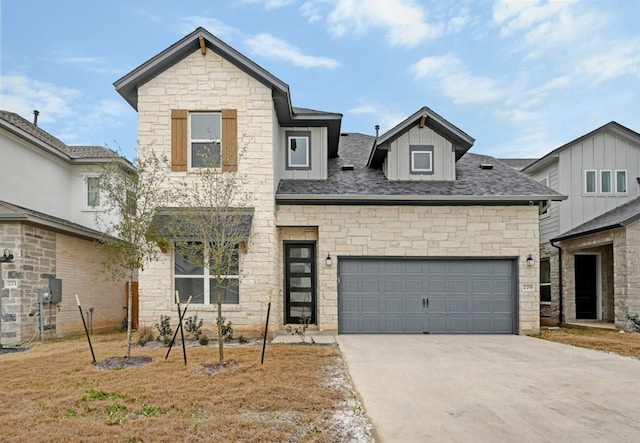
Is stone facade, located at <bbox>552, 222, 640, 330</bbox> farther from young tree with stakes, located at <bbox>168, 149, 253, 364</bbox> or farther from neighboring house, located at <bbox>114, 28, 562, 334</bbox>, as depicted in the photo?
young tree with stakes, located at <bbox>168, 149, 253, 364</bbox>

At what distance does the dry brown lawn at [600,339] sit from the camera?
11.1 meters

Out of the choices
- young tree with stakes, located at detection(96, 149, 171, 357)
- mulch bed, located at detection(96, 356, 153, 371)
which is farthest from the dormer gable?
mulch bed, located at detection(96, 356, 153, 371)

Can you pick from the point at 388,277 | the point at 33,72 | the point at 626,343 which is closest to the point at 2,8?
the point at 33,72

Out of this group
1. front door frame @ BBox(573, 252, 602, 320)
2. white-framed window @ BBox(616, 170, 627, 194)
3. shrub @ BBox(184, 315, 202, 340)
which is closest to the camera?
shrub @ BBox(184, 315, 202, 340)

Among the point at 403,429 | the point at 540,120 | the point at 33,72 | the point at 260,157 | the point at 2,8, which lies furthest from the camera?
the point at 540,120

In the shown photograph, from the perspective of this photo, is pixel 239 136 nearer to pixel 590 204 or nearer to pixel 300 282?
pixel 300 282

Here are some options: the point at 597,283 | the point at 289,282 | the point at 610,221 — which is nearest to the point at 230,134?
the point at 289,282

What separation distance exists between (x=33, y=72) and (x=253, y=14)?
1071 cm

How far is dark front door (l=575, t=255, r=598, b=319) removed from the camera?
17.9 m

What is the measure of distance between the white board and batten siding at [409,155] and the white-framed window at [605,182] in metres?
6.62

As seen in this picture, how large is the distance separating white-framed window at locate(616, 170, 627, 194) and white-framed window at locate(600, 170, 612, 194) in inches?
10.3

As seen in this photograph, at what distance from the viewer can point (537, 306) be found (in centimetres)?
1369

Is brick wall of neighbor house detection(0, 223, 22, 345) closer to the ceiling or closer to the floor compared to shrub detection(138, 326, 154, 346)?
closer to the ceiling

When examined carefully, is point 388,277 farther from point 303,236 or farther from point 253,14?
point 253,14
